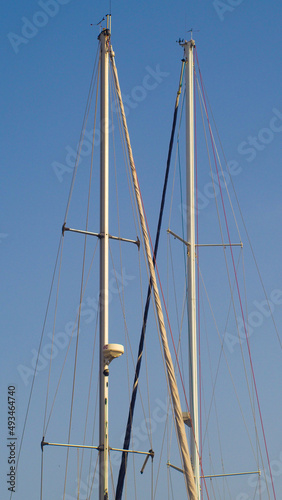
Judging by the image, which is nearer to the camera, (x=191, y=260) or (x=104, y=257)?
(x=104, y=257)

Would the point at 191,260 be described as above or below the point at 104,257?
above

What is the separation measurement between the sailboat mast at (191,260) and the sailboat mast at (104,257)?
22.8ft

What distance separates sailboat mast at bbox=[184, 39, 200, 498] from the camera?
30.6m

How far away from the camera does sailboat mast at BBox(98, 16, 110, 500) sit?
23.2 m

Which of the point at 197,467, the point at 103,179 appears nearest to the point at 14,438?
the point at 197,467

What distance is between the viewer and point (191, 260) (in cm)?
3328

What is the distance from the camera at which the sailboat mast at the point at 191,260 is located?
30562 millimetres

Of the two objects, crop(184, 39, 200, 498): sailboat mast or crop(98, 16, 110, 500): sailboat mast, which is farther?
crop(184, 39, 200, 498): sailboat mast

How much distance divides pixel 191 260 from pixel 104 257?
839 centimetres

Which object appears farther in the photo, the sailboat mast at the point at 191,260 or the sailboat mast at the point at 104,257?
the sailboat mast at the point at 191,260

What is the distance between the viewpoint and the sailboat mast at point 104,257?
76.0ft

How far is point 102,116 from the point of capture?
26.7m

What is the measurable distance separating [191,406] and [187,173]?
7738 millimetres

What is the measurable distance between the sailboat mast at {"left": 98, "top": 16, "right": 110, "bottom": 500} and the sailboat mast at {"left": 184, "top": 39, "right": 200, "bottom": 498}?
6.94 m
